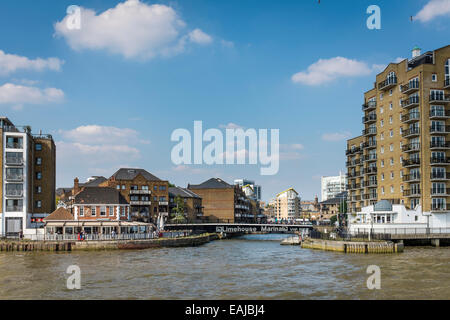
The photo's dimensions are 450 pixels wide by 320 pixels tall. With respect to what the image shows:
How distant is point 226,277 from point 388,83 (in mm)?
59771

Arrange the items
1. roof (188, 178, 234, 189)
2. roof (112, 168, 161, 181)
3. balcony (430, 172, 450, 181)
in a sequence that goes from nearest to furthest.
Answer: balcony (430, 172, 450, 181) → roof (112, 168, 161, 181) → roof (188, 178, 234, 189)

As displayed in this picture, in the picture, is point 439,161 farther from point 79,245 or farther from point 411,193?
point 79,245

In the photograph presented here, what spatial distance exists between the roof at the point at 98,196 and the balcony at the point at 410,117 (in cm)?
5491

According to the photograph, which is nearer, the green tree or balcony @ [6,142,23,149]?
balcony @ [6,142,23,149]

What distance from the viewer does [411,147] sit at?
268 feet

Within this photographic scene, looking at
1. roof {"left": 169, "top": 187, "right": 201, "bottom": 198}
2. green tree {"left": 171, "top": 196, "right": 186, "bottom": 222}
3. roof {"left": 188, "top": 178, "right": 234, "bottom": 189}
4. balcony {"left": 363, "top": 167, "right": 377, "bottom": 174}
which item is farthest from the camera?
roof {"left": 188, "top": 178, "right": 234, "bottom": 189}

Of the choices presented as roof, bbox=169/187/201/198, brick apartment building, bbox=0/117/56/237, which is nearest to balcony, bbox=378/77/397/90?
brick apartment building, bbox=0/117/56/237

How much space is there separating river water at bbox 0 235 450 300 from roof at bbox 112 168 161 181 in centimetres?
6043

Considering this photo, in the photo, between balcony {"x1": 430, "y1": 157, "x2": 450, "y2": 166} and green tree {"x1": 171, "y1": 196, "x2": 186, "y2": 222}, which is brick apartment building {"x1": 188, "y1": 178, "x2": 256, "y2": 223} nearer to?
green tree {"x1": 171, "y1": 196, "x2": 186, "y2": 222}

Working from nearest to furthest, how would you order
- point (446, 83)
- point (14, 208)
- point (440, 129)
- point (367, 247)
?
point (367, 247) < point (440, 129) < point (446, 83) < point (14, 208)

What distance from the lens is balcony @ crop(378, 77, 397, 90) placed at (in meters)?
87.1

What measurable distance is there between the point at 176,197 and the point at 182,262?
80897mm

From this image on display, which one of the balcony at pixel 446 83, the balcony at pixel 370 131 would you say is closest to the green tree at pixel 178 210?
the balcony at pixel 370 131

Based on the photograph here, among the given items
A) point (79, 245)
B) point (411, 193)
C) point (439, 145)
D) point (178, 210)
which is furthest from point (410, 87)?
point (178, 210)
